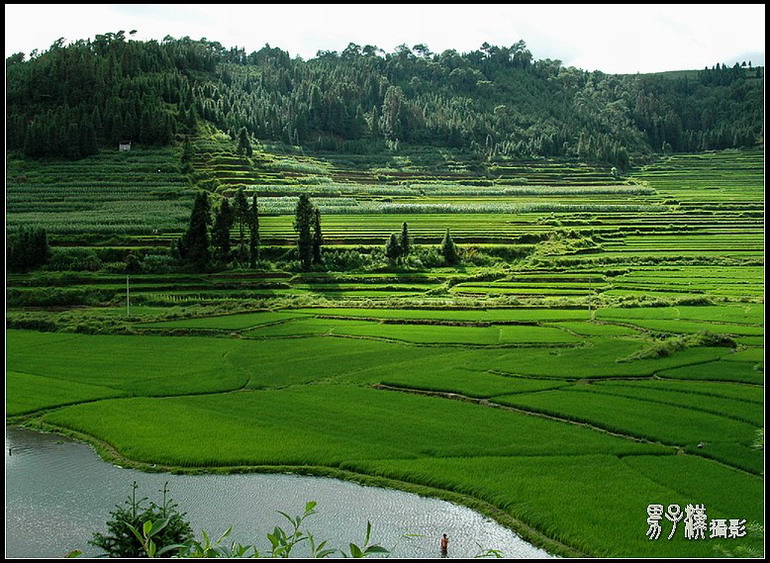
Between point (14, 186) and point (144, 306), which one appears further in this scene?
point (14, 186)

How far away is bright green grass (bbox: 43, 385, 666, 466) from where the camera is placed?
703 inches

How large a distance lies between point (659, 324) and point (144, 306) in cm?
2433

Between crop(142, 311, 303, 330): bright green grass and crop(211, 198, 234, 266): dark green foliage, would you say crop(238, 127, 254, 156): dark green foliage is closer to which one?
crop(211, 198, 234, 266): dark green foliage

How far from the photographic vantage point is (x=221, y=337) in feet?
107

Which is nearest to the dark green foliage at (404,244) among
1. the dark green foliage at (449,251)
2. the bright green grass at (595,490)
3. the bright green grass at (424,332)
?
the dark green foliage at (449,251)

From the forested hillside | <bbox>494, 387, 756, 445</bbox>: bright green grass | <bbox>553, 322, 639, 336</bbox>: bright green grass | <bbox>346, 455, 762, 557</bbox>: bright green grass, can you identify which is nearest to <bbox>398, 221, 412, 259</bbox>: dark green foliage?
<bbox>553, 322, 639, 336</bbox>: bright green grass

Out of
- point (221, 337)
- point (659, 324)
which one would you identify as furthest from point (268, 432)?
point (659, 324)

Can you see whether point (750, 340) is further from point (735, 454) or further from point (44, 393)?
point (44, 393)

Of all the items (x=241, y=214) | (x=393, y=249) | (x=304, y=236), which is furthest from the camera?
(x=393, y=249)

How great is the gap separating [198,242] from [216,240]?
2.06 m

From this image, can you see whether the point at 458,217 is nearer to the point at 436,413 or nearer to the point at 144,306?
the point at 144,306

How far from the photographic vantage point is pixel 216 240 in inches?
1924

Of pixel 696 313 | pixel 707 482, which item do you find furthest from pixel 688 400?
pixel 696 313

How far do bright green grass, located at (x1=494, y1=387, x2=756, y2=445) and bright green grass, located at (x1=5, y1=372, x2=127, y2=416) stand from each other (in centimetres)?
1200
